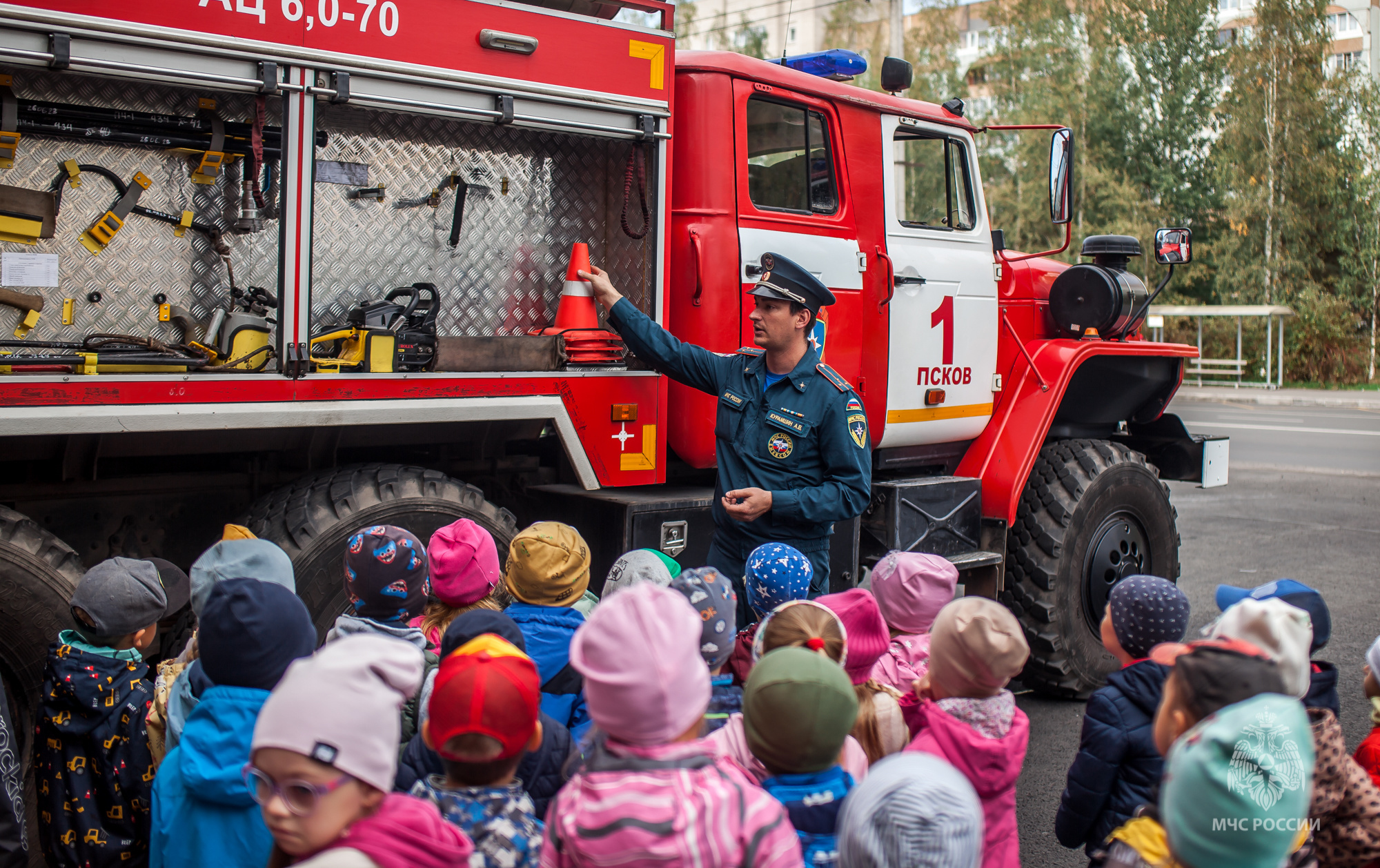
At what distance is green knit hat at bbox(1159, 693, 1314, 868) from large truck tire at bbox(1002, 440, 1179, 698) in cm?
382

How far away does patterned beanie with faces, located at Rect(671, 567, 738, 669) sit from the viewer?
259cm

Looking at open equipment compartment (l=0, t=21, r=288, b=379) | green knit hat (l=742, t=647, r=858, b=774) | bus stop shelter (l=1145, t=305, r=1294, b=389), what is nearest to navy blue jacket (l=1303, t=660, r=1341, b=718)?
green knit hat (l=742, t=647, r=858, b=774)

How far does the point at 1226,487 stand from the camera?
39.7ft

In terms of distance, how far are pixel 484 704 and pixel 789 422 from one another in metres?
2.20

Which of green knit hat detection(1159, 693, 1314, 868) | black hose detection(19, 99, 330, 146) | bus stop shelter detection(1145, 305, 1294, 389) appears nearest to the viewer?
green knit hat detection(1159, 693, 1314, 868)

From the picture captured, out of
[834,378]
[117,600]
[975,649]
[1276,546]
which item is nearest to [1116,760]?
[975,649]

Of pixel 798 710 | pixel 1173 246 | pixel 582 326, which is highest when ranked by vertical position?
pixel 1173 246

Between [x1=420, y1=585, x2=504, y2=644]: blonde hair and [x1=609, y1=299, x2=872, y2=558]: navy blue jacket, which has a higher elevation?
[x1=609, y1=299, x2=872, y2=558]: navy blue jacket

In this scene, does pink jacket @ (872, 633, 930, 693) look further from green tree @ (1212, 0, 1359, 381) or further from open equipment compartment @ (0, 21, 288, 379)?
green tree @ (1212, 0, 1359, 381)

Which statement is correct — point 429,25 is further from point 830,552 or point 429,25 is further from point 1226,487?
point 1226,487

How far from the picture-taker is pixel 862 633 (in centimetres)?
278

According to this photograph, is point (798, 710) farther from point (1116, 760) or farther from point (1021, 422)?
point (1021, 422)

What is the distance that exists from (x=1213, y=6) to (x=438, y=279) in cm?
3227

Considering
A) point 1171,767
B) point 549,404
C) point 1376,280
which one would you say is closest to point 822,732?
point 1171,767
